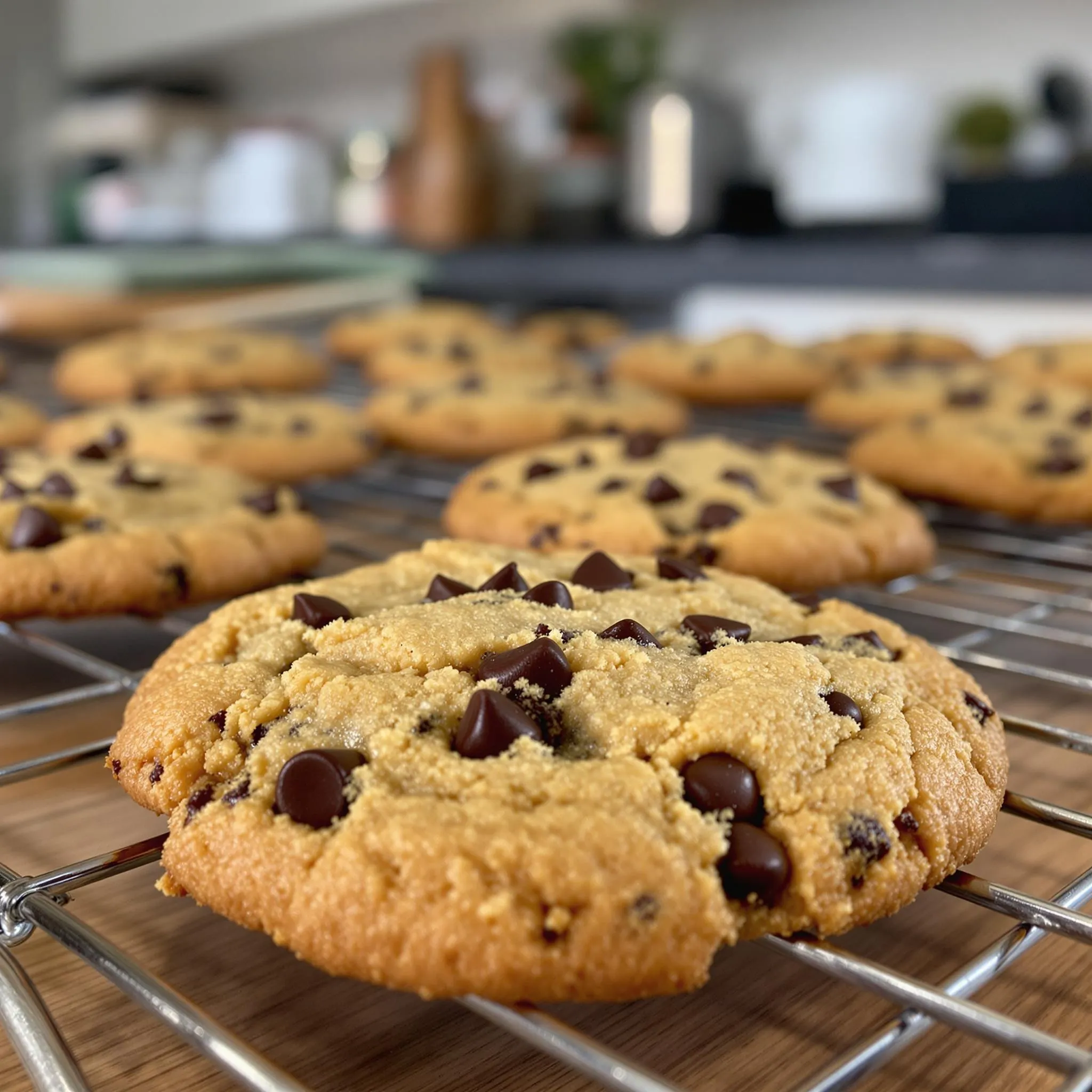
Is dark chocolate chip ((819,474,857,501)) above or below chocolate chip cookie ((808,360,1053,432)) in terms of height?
below

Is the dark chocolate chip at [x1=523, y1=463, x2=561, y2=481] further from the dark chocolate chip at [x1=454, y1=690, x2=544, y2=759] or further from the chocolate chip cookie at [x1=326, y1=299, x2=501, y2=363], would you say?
the chocolate chip cookie at [x1=326, y1=299, x2=501, y2=363]

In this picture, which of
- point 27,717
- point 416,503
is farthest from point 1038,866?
point 416,503

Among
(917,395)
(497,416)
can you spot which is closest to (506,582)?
(497,416)

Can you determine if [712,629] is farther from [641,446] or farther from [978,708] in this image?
[641,446]

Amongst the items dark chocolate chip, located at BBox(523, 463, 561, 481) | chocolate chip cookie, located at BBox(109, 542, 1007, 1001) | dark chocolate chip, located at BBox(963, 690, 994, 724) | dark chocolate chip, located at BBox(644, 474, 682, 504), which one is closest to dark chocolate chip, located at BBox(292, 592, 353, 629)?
chocolate chip cookie, located at BBox(109, 542, 1007, 1001)

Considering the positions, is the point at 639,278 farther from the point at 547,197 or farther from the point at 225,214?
the point at 225,214

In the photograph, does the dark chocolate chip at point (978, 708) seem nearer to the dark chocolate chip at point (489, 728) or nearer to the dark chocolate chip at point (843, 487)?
the dark chocolate chip at point (489, 728)

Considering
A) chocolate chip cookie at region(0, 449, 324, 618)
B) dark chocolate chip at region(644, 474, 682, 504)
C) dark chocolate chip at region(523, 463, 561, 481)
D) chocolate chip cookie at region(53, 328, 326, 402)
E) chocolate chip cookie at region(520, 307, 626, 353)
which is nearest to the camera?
chocolate chip cookie at region(0, 449, 324, 618)
